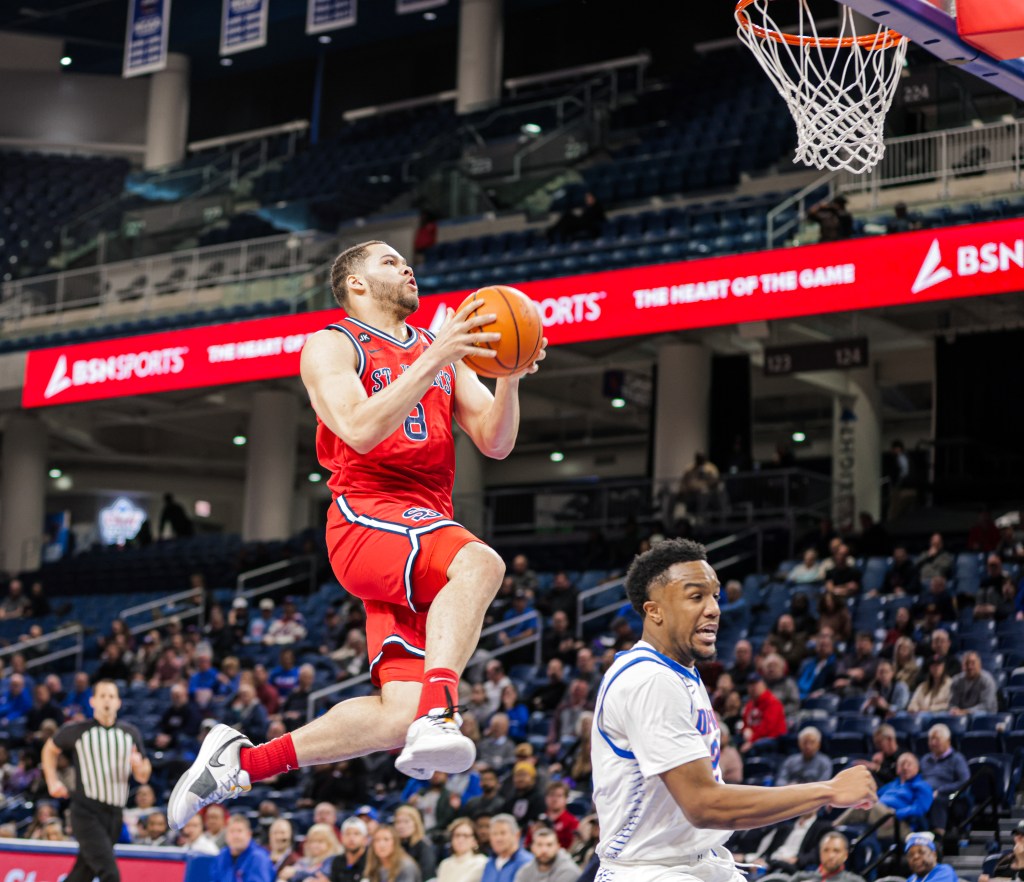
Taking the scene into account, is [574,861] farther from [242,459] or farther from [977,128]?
[242,459]

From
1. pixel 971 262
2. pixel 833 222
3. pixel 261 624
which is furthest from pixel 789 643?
pixel 261 624

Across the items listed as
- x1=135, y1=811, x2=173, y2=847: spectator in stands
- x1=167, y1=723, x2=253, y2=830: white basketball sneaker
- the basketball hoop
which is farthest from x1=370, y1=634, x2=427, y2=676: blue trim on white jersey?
x1=135, y1=811, x2=173, y2=847: spectator in stands

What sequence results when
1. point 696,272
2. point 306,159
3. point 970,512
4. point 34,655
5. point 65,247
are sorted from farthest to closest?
1. point 306,159
2. point 65,247
3. point 34,655
4. point 970,512
5. point 696,272

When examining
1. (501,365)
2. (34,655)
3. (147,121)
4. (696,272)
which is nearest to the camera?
(501,365)

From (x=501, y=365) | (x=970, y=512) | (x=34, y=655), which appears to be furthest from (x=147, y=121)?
(x=501, y=365)

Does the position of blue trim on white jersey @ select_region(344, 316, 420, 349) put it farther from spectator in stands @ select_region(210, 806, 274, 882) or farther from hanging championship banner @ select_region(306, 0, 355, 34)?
hanging championship banner @ select_region(306, 0, 355, 34)

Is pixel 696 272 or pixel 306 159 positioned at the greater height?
pixel 306 159

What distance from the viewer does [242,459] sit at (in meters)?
34.1

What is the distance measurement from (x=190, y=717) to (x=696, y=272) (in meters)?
7.69

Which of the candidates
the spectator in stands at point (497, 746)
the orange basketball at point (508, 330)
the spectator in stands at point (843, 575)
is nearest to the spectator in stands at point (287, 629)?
the spectator in stands at point (497, 746)

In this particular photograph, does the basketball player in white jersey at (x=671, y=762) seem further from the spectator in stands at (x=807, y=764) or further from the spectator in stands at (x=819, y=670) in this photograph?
the spectator in stands at (x=819, y=670)

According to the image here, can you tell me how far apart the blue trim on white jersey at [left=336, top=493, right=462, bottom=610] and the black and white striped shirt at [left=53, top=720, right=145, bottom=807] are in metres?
6.16

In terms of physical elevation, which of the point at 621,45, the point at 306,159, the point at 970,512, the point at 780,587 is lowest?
the point at 780,587

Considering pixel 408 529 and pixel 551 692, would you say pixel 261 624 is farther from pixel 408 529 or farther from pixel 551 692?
pixel 408 529
